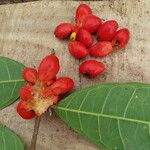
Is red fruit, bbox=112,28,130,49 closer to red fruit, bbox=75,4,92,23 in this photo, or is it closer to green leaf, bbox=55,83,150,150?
A: red fruit, bbox=75,4,92,23

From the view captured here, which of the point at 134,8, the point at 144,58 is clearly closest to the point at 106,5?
the point at 134,8

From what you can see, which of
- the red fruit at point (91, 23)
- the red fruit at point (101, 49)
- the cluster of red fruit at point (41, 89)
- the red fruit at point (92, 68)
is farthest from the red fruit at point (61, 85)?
the red fruit at point (91, 23)

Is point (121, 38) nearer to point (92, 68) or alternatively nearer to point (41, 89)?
point (92, 68)

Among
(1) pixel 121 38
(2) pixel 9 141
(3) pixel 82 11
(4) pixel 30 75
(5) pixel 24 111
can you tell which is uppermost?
(3) pixel 82 11

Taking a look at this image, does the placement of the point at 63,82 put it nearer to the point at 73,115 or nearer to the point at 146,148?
the point at 73,115

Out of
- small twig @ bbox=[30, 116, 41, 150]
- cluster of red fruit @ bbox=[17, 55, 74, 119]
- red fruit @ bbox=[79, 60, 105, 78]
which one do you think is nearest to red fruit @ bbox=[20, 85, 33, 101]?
cluster of red fruit @ bbox=[17, 55, 74, 119]

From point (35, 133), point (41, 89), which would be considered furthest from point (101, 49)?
point (35, 133)
